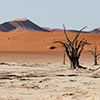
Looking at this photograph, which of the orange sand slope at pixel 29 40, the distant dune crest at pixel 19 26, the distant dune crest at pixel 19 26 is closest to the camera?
the orange sand slope at pixel 29 40

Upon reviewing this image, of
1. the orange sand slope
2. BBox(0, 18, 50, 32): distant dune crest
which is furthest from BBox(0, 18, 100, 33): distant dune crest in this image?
the orange sand slope

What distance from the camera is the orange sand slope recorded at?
163 feet

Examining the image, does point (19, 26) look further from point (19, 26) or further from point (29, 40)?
point (29, 40)

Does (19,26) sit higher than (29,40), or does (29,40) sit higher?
(19,26)

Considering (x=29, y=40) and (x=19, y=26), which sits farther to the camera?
(x=19, y=26)

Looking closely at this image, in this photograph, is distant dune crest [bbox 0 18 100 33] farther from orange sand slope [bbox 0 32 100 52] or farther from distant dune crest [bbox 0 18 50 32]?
orange sand slope [bbox 0 32 100 52]

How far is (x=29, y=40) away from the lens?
56875 millimetres

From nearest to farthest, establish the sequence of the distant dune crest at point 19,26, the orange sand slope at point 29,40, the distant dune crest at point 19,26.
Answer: the orange sand slope at point 29,40, the distant dune crest at point 19,26, the distant dune crest at point 19,26

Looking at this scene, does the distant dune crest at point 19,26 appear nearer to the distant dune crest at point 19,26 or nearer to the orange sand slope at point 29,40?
the distant dune crest at point 19,26

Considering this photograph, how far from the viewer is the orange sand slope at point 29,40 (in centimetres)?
4964

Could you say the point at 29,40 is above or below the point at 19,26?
below

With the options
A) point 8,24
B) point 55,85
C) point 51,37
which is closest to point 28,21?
point 8,24

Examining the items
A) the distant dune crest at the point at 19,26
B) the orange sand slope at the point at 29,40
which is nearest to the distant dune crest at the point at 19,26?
the distant dune crest at the point at 19,26

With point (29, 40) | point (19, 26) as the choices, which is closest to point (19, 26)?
point (19, 26)
